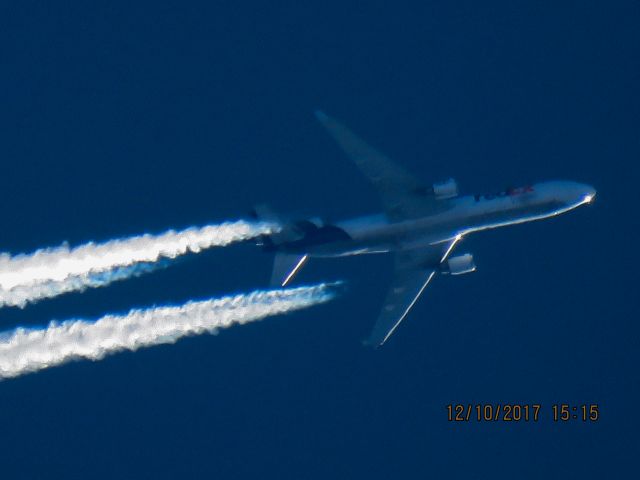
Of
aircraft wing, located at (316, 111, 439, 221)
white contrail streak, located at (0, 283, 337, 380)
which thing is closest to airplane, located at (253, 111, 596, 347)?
aircraft wing, located at (316, 111, 439, 221)

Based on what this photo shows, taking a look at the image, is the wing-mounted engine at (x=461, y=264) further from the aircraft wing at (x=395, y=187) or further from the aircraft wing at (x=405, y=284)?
the aircraft wing at (x=395, y=187)

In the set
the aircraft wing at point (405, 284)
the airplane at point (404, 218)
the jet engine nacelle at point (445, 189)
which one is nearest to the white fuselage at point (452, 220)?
the airplane at point (404, 218)

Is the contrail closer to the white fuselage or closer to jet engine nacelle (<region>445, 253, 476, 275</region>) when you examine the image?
the white fuselage

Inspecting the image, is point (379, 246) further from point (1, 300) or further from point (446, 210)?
point (1, 300)

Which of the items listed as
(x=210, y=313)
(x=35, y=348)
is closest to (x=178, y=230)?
(x=210, y=313)

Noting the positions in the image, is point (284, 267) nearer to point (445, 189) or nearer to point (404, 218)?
point (404, 218)
